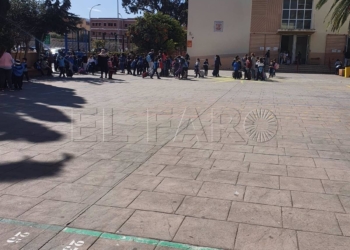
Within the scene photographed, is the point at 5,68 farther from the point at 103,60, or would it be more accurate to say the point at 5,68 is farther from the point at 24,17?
the point at 24,17

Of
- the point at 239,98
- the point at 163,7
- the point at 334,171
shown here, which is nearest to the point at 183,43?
the point at 163,7

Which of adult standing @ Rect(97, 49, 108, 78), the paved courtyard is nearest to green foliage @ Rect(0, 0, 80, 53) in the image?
adult standing @ Rect(97, 49, 108, 78)

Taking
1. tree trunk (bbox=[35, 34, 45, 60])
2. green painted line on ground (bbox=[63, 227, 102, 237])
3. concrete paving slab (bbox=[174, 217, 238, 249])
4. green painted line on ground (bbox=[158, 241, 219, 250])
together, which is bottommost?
green painted line on ground (bbox=[158, 241, 219, 250])

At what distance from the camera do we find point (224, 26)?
36844mm

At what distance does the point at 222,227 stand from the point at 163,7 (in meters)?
54.1

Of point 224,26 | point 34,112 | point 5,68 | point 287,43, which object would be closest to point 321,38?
point 287,43

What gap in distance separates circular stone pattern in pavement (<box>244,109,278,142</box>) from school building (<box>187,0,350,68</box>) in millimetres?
26893

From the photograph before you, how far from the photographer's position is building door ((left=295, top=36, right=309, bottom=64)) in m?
36.7

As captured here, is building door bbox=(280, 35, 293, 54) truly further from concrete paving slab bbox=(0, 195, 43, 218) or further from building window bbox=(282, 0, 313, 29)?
concrete paving slab bbox=(0, 195, 43, 218)

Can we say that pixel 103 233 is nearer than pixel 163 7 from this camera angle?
Yes

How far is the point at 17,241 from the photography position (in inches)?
137

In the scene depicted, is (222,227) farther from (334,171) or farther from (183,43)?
(183,43)

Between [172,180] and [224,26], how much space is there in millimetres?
33743

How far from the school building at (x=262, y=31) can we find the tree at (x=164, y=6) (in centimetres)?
1774
